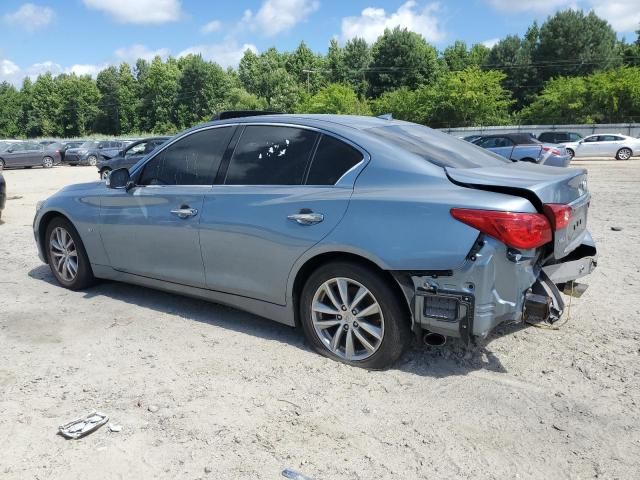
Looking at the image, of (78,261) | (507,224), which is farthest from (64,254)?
(507,224)

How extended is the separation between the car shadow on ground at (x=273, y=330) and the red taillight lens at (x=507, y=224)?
0.95m

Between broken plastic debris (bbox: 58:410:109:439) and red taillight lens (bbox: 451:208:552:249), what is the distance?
2330 mm

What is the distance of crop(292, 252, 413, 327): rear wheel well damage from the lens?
342cm

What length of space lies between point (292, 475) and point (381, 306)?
122 centimetres

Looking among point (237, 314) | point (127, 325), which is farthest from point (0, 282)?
point (237, 314)

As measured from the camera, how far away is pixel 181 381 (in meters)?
3.59

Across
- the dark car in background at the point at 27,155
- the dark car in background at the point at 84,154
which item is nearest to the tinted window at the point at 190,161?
the dark car in background at the point at 27,155

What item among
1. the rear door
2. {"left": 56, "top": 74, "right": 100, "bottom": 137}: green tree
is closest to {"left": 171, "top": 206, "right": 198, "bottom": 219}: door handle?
the rear door

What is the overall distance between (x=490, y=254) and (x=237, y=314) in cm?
247

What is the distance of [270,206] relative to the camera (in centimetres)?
389

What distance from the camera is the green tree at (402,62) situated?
68.3 meters

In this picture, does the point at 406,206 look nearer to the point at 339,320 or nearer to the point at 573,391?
the point at 339,320

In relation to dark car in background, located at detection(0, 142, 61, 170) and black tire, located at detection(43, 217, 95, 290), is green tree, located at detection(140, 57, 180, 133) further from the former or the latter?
black tire, located at detection(43, 217, 95, 290)

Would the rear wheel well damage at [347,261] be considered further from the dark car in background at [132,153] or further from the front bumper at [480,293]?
the dark car in background at [132,153]
